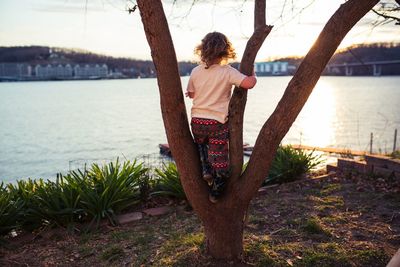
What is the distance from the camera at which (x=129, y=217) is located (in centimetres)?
525

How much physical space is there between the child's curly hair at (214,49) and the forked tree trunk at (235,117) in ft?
0.60

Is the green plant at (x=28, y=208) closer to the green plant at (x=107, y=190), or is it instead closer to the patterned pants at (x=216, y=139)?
the green plant at (x=107, y=190)

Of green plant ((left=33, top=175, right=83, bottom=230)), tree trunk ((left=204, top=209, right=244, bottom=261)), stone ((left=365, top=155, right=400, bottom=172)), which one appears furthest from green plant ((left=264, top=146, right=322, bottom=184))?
tree trunk ((left=204, top=209, right=244, bottom=261))

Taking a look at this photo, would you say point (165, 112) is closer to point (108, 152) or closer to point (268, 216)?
point (268, 216)

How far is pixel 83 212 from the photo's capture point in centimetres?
515

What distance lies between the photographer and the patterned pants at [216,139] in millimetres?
3402

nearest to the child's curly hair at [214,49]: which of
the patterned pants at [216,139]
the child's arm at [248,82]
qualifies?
the child's arm at [248,82]

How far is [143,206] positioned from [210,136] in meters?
2.60

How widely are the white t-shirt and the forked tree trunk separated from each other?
101 millimetres

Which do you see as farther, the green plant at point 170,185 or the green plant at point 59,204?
the green plant at point 170,185

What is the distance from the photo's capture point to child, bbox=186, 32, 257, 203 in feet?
11.1

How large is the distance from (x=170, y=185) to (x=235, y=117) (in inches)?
109

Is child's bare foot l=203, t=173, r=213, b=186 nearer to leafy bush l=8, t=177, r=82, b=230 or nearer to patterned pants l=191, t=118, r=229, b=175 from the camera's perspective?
patterned pants l=191, t=118, r=229, b=175

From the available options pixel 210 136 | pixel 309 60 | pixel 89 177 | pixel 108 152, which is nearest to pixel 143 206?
pixel 89 177
